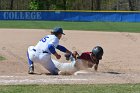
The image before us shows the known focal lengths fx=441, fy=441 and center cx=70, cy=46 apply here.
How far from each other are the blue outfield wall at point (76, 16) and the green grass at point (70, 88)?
32.8m

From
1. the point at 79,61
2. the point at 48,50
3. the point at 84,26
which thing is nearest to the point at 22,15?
the point at 84,26

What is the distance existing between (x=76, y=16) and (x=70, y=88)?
34.1 m

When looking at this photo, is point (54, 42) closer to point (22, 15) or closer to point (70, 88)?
point (70, 88)

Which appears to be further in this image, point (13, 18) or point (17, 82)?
point (13, 18)

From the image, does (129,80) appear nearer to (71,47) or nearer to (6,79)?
(6,79)

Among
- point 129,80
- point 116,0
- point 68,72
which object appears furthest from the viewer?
point 116,0

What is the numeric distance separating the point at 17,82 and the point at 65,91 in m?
1.36

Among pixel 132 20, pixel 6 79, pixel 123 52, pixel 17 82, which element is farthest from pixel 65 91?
pixel 132 20

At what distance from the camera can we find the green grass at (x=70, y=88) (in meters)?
6.96

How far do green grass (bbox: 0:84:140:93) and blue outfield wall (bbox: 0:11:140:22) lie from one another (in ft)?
107

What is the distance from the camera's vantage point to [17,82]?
7.98m

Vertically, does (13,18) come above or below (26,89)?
below

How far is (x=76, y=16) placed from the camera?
135ft

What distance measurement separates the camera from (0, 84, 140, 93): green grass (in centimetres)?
696
